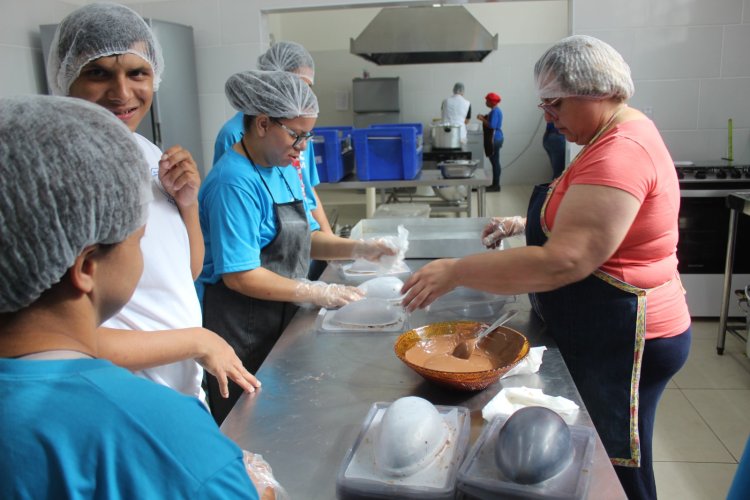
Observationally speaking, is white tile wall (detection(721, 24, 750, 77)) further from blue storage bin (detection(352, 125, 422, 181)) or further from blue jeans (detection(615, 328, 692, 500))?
blue jeans (detection(615, 328, 692, 500))

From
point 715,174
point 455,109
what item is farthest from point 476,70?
point 715,174

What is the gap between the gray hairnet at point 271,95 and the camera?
173 cm

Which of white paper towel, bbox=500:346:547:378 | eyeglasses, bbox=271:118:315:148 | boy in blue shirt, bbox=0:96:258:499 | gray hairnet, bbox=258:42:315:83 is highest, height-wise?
gray hairnet, bbox=258:42:315:83

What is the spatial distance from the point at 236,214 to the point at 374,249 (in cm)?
59

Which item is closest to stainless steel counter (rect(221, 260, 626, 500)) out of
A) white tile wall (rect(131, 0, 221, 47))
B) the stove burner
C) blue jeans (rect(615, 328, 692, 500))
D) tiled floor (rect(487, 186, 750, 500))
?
blue jeans (rect(615, 328, 692, 500))

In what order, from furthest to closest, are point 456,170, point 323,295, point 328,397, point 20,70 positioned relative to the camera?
1. point 456,170
2. point 20,70
3. point 323,295
4. point 328,397

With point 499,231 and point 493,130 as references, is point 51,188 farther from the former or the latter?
point 493,130

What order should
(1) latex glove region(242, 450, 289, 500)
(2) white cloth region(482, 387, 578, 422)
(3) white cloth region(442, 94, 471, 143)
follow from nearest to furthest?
(1) latex glove region(242, 450, 289, 500) < (2) white cloth region(482, 387, 578, 422) < (3) white cloth region(442, 94, 471, 143)

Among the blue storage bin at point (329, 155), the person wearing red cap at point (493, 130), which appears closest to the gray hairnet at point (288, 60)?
the blue storage bin at point (329, 155)

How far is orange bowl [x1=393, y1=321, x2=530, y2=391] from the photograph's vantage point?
1181 millimetres

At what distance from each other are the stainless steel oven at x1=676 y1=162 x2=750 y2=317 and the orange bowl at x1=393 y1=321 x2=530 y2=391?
97.4 inches

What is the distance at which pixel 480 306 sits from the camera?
5.55 ft

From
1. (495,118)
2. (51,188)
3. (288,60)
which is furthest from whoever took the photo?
(495,118)

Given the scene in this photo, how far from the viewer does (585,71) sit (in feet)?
4.63
